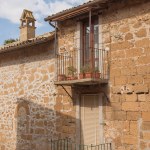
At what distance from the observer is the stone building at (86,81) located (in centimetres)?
952

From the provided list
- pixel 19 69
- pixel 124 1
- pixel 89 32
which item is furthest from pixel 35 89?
pixel 124 1

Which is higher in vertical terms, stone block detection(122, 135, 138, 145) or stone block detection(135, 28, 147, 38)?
stone block detection(135, 28, 147, 38)

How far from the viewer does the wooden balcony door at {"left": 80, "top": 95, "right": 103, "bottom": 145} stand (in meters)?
10.5

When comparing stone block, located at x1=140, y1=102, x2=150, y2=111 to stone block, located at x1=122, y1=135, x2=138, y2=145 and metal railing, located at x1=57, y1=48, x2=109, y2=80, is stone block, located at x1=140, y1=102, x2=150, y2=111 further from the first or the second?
metal railing, located at x1=57, y1=48, x2=109, y2=80

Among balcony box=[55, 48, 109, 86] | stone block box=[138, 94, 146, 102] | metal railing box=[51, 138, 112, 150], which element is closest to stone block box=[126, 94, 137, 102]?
stone block box=[138, 94, 146, 102]

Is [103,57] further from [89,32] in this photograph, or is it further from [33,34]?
[33,34]

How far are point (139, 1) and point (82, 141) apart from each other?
4.81m

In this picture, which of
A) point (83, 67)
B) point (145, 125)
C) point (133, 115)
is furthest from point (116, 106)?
point (83, 67)

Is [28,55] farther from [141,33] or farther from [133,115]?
[133,115]

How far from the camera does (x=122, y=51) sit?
32.7 feet

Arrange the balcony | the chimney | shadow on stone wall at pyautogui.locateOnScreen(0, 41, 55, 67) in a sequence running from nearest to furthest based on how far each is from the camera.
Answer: the balcony, shadow on stone wall at pyautogui.locateOnScreen(0, 41, 55, 67), the chimney

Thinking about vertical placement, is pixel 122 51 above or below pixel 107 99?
above

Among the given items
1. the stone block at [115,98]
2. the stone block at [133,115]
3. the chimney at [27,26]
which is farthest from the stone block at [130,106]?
the chimney at [27,26]

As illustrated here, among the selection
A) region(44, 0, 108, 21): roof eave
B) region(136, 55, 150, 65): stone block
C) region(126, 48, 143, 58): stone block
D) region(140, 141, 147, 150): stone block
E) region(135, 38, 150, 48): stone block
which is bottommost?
region(140, 141, 147, 150): stone block
